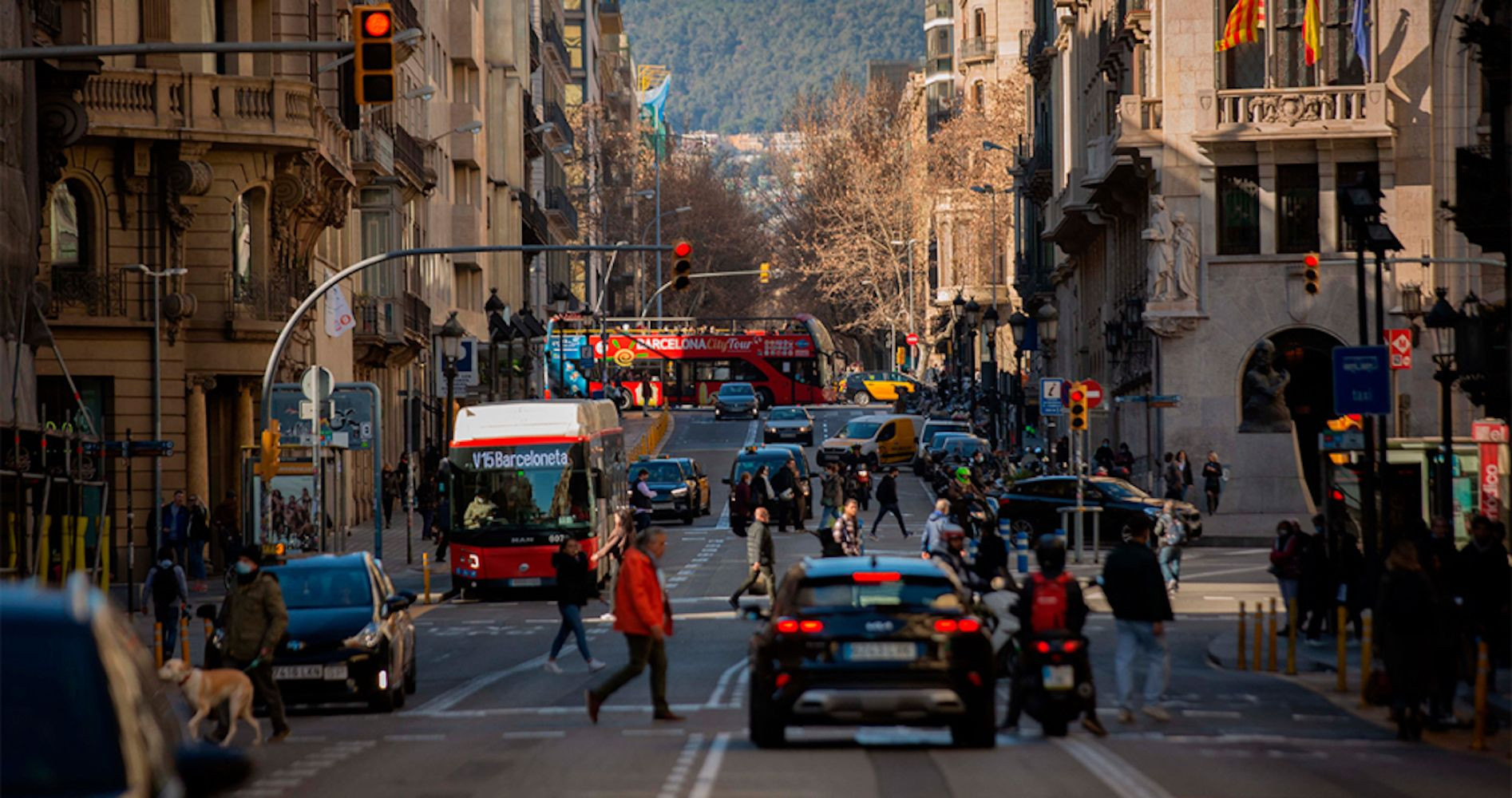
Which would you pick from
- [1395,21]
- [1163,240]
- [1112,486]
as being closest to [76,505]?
[1112,486]

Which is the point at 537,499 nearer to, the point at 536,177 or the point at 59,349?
the point at 59,349

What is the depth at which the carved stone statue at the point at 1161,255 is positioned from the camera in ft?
172

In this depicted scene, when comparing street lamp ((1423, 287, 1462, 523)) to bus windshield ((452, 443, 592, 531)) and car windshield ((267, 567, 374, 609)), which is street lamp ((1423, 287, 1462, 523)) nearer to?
bus windshield ((452, 443, 592, 531))

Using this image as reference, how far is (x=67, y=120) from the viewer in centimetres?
3198

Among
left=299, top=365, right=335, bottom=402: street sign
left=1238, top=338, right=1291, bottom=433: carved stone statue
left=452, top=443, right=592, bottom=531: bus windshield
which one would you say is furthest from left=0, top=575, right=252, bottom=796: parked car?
left=1238, top=338, right=1291, bottom=433: carved stone statue

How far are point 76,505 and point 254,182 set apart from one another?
12296 millimetres

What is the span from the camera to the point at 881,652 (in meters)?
15.6

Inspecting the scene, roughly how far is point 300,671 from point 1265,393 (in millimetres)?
36207

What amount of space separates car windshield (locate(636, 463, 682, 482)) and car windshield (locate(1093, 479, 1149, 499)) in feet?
48.3

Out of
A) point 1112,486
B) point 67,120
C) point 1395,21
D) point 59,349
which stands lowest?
point 1112,486

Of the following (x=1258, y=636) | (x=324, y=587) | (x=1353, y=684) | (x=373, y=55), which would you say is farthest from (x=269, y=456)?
(x=1353, y=684)

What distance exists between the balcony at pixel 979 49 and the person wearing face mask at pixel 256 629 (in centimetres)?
11625

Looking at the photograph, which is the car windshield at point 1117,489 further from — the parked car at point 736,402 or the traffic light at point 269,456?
the parked car at point 736,402

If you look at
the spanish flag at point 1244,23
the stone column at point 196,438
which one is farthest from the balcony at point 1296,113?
the stone column at point 196,438
